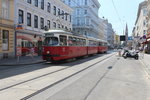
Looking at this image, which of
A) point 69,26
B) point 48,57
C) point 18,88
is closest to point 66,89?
point 18,88

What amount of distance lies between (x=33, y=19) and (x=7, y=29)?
7.08 meters

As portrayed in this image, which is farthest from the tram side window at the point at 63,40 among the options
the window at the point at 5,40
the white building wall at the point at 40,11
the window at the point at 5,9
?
the white building wall at the point at 40,11

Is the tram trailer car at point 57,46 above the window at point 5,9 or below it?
below

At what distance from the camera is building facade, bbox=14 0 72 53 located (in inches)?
975

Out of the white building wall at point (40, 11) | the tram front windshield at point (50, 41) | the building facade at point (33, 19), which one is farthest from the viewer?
the white building wall at point (40, 11)

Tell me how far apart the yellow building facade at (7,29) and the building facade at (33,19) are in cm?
89

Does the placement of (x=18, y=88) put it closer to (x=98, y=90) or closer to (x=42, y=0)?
(x=98, y=90)

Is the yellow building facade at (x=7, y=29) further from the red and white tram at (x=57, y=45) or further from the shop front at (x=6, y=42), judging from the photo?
the red and white tram at (x=57, y=45)

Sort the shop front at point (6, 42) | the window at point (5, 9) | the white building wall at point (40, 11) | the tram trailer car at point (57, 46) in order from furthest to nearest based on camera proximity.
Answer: the white building wall at point (40, 11)
the window at point (5, 9)
the shop front at point (6, 42)
the tram trailer car at point (57, 46)

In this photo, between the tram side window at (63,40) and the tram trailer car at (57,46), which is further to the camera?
the tram side window at (63,40)

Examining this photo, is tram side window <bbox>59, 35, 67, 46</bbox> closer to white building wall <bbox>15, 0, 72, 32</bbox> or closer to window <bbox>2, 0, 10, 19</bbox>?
window <bbox>2, 0, 10, 19</bbox>

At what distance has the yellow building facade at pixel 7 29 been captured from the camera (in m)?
21.3

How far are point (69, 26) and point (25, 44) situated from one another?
2024 cm

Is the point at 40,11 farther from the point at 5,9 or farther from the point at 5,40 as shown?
the point at 5,40
